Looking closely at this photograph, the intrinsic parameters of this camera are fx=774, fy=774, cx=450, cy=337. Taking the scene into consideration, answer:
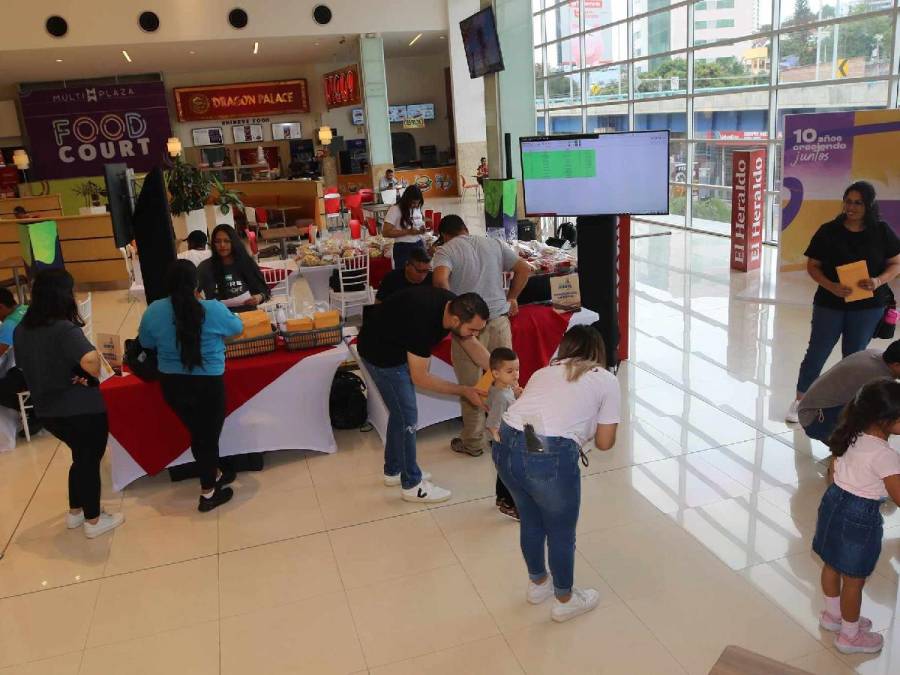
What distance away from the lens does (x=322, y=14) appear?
1681cm

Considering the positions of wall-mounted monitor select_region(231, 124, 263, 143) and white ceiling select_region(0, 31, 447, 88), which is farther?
wall-mounted monitor select_region(231, 124, 263, 143)

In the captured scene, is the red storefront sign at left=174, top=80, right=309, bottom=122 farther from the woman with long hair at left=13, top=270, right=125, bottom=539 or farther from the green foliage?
the woman with long hair at left=13, top=270, right=125, bottom=539

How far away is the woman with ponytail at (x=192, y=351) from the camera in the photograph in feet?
12.7

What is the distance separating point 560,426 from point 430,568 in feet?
4.22

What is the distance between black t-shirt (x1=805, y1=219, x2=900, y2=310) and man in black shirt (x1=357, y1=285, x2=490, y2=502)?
2.21 meters

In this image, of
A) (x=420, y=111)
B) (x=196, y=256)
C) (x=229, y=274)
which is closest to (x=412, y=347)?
(x=229, y=274)

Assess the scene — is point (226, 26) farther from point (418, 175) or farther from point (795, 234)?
point (795, 234)

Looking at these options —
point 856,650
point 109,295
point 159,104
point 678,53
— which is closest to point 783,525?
point 856,650

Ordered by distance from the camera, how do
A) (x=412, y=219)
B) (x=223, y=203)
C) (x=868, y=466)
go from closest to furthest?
(x=868, y=466) < (x=412, y=219) < (x=223, y=203)

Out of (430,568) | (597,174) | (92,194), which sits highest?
(597,174)

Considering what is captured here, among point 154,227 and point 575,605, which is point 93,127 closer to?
point 154,227

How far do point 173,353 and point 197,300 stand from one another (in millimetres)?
309

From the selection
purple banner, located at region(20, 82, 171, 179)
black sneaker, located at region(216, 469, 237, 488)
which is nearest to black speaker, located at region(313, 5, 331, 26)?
purple banner, located at region(20, 82, 171, 179)

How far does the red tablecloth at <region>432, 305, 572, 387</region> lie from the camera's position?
517 centimetres
